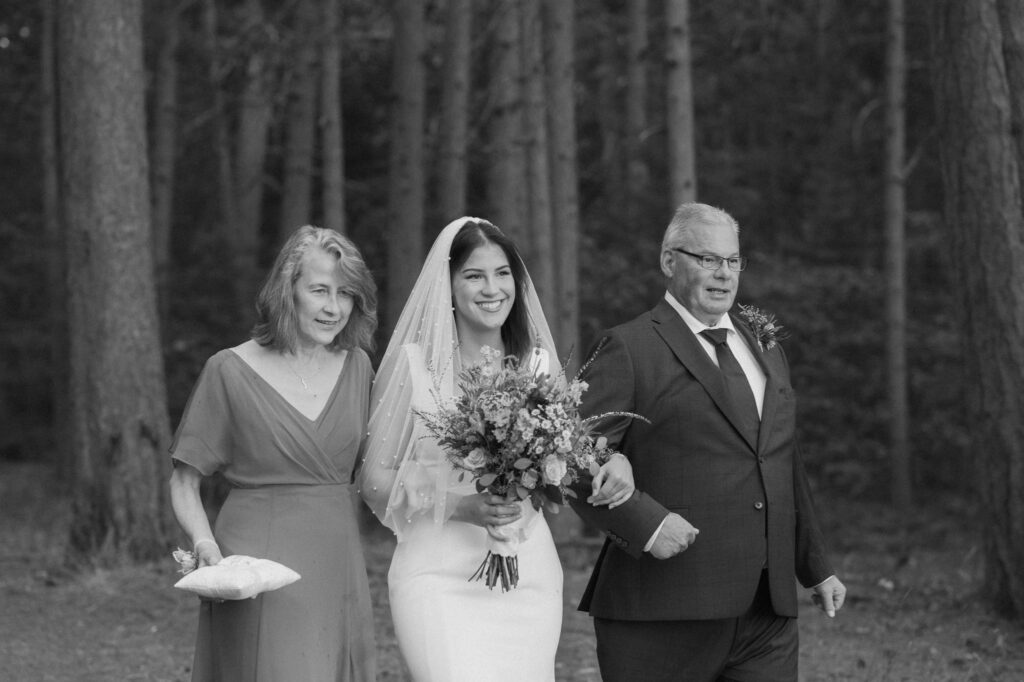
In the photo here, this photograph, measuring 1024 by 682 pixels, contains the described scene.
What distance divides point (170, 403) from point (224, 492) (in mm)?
2366

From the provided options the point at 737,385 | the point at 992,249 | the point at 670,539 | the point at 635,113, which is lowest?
the point at 670,539

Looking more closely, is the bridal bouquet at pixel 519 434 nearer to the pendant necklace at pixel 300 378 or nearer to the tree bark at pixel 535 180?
the pendant necklace at pixel 300 378

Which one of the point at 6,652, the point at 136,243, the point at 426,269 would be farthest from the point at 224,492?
the point at 426,269

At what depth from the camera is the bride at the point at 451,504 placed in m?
4.91

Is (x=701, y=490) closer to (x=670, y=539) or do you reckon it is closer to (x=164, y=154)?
(x=670, y=539)

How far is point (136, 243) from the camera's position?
10984 mm

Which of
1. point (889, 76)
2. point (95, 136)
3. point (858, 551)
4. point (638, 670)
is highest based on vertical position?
point (889, 76)

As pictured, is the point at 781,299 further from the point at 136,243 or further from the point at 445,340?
the point at 445,340

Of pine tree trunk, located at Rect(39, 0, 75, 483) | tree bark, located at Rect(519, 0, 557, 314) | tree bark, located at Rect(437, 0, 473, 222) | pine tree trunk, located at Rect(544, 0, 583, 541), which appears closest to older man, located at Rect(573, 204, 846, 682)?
tree bark, located at Rect(519, 0, 557, 314)

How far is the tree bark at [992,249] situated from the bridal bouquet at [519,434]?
458 cm

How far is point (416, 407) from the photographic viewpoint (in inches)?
198

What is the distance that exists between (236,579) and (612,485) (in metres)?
1.25

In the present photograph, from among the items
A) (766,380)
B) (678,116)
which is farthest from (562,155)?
(766,380)

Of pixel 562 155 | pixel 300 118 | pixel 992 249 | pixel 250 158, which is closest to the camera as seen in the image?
pixel 992 249
